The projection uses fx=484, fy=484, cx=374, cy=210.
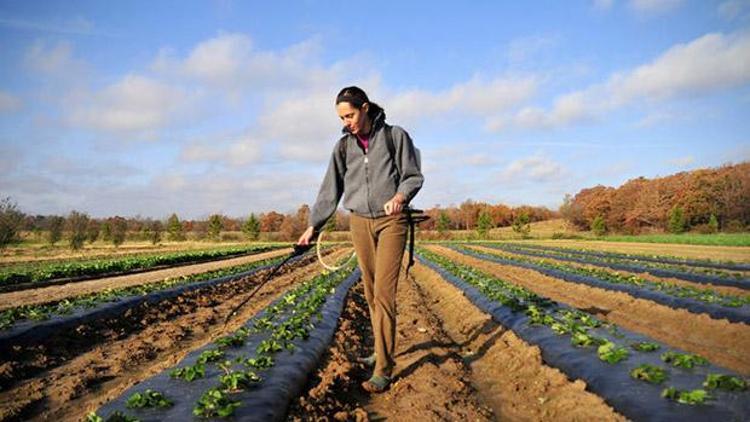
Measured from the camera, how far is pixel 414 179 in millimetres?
5016

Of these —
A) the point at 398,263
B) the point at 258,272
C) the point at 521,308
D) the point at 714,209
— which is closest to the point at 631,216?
the point at 714,209

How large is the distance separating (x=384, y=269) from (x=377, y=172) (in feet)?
3.40

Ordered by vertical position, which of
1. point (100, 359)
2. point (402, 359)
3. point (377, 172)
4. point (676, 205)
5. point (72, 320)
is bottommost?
point (100, 359)

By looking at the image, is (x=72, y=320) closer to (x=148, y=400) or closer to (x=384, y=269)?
(x=148, y=400)

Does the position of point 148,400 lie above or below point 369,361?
above

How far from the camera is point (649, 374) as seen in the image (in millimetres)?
4574

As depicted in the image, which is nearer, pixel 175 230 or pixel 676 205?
pixel 676 205

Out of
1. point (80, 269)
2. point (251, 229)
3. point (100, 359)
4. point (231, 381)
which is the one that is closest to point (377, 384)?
point (231, 381)

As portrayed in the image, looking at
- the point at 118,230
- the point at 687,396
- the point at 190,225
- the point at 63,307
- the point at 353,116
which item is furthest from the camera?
the point at 190,225

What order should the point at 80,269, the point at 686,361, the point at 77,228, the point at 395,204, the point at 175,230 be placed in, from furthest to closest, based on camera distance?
1. the point at 175,230
2. the point at 77,228
3. the point at 80,269
4. the point at 395,204
5. the point at 686,361

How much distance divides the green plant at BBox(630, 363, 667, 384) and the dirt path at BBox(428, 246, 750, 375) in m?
2.26

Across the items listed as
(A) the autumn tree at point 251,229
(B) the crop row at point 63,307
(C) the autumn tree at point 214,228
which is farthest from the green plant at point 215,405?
(C) the autumn tree at point 214,228

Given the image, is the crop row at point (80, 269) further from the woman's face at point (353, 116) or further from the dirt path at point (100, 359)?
the woman's face at point (353, 116)

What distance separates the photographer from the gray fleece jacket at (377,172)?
5.08m
